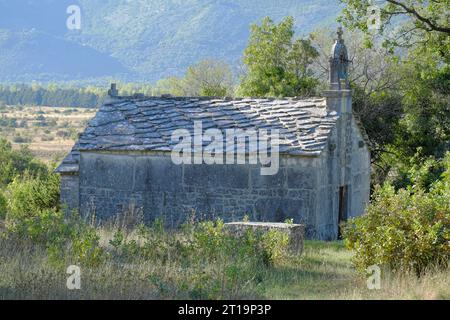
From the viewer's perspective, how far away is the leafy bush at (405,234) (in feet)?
38.0

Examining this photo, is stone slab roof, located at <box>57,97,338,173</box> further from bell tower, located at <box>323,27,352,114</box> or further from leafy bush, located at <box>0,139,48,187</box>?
leafy bush, located at <box>0,139,48,187</box>

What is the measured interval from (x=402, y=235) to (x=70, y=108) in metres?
99.9

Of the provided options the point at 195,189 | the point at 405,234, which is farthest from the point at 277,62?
the point at 405,234

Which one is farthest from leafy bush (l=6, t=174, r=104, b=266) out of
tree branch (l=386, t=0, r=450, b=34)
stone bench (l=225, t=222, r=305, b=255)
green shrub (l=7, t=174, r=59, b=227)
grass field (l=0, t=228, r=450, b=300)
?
tree branch (l=386, t=0, r=450, b=34)

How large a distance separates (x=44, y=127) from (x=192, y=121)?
211 feet

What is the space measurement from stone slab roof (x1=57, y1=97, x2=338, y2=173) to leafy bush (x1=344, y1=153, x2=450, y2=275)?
27.2 feet

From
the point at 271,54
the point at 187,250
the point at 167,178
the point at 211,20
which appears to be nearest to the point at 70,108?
the point at 211,20

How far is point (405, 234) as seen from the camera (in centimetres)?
1177

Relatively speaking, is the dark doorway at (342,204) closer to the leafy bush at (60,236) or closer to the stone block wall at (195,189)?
the stone block wall at (195,189)

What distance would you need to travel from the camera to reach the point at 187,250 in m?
13.0

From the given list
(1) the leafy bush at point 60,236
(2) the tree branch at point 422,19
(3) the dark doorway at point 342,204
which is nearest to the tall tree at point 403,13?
(2) the tree branch at point 422,19
